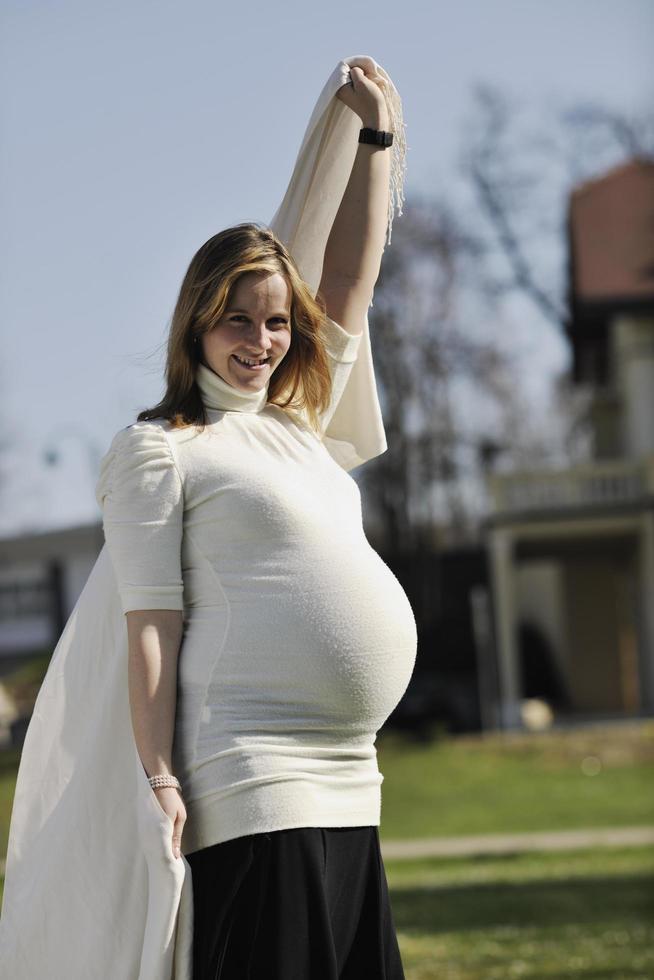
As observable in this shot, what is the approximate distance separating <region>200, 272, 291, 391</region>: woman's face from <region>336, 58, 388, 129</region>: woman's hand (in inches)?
23.7

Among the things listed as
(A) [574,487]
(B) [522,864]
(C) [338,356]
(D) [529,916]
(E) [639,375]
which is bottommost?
(B) [522,864]

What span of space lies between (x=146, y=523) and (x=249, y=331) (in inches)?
15.7

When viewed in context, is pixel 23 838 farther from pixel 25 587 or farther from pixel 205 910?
pixel 25 587

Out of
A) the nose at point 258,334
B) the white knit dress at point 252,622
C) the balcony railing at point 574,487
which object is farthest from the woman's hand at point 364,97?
the balcony railing at point 574,487

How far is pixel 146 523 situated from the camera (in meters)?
2.52

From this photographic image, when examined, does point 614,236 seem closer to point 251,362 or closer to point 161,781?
point 251,362

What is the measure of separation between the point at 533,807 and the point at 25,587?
2210 centimetres

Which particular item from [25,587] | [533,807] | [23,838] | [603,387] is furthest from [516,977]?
[25,587]

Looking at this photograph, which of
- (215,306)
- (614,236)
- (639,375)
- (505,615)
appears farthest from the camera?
(614,236)

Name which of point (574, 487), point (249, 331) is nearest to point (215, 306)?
point (249, 331)

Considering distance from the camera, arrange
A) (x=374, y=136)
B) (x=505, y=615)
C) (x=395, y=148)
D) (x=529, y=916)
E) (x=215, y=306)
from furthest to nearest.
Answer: (x=505, y=615), (x=529, y=916), (x=395, y=148), (x=374, y=136), (x=215, y=306)

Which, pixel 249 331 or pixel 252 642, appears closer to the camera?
pixel 252 642

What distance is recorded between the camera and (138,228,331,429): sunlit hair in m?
2.62

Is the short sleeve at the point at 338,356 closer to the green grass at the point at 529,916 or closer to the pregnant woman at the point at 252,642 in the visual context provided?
the pregnant woman at the point at 252,642
